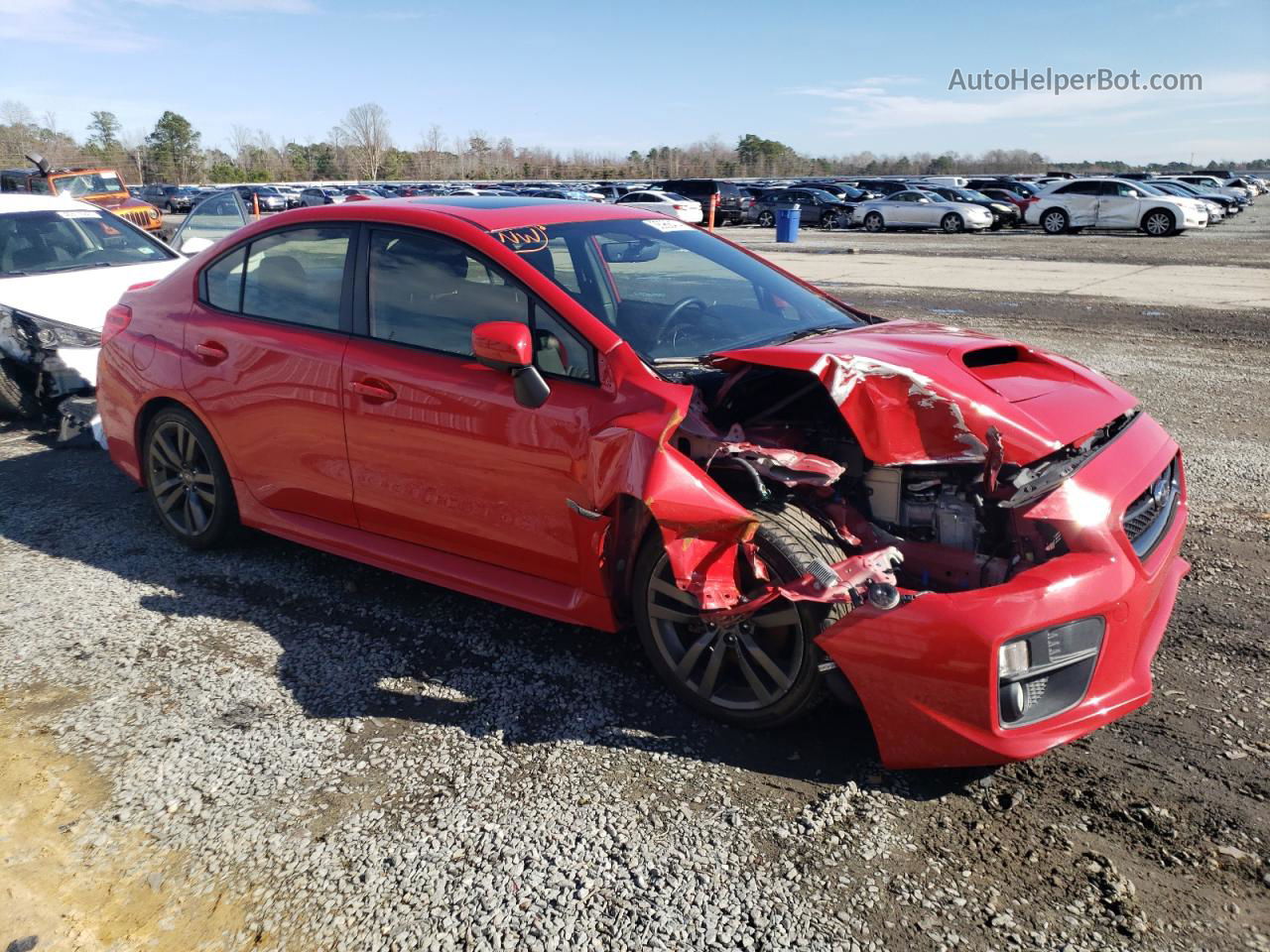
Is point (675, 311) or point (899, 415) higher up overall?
point (675, 311)

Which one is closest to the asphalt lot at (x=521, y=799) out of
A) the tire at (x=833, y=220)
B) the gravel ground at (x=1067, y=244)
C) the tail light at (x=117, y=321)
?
the tail light at (x=117, y=321)

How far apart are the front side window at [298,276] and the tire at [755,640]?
1.92 metres

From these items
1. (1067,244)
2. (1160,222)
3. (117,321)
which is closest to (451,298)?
(117,321)

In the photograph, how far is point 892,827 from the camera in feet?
9.49

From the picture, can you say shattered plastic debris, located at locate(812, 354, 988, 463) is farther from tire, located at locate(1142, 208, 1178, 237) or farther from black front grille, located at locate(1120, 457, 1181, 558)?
tire, located at locate(1142, 208, 1178, 237)

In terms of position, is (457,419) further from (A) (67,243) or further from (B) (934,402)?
(A) (67,243)

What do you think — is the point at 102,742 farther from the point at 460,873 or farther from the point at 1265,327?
the point at 1265,327

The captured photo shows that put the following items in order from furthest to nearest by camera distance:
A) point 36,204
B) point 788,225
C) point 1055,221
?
point 1055,221, point 788,225, point 36,204

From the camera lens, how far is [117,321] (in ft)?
17.2

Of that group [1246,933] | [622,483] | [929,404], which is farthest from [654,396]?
[1246,933]

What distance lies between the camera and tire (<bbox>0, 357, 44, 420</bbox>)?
7.53m

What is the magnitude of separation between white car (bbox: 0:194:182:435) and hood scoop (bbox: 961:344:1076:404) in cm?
658

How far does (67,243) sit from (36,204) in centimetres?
Answer: 59

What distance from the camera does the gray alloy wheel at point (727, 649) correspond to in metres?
3.20
